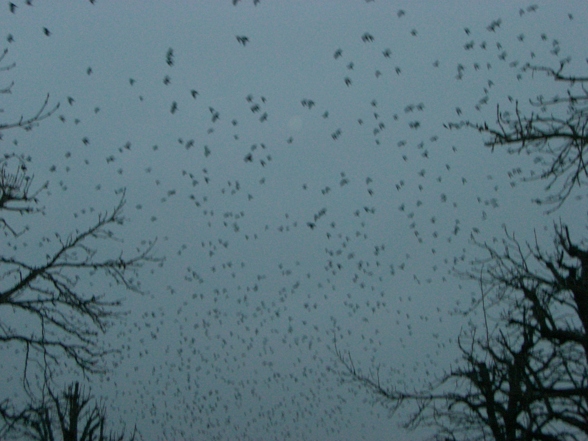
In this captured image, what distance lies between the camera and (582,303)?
8812 millimetres

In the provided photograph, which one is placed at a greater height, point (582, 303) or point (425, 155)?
point (425, 155)

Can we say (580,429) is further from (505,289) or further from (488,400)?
(488,400)

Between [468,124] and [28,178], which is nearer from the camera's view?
[468,124]

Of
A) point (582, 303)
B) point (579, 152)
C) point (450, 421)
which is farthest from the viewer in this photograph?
point (450, 421)

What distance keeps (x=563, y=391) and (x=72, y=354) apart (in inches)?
320

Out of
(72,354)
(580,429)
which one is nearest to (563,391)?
(580,429)

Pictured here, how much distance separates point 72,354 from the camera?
389 inches

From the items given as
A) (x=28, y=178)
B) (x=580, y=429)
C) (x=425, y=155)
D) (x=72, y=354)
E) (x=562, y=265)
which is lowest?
(x=580, y=429)

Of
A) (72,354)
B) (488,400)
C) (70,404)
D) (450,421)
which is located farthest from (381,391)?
(70,404)

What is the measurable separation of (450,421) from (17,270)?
→ 947 cm

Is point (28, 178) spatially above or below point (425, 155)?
below

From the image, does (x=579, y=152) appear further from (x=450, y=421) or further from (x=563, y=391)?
(x=450, y=421)

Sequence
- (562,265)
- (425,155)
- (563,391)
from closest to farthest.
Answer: (563,391)
(562,265)
(425,155)

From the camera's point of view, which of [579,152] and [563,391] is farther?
[563,391]
